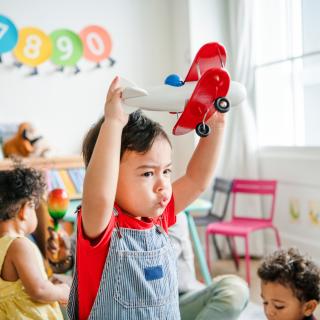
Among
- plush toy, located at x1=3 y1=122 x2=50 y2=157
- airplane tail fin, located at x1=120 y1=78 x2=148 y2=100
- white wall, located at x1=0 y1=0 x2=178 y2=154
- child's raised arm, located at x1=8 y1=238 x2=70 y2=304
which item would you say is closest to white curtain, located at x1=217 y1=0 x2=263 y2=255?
white wall, located at x1=0 y1=0 x2=178 y2=154

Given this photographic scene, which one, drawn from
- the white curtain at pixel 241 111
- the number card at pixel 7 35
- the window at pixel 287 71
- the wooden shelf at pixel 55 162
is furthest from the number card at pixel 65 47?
the window at pixel 287 71

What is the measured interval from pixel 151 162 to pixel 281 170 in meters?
2.58

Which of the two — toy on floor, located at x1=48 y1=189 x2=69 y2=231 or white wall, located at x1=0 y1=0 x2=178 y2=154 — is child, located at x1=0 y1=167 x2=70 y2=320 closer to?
toy on floor, located at x1=48 y1=189 x2=69 y2=231

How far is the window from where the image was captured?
10.1 feet

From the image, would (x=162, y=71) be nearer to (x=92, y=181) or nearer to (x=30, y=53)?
(x=30, y=53)

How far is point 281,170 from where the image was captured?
3322 millimetres

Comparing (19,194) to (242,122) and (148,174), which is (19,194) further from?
(242,122)

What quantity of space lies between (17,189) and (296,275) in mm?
853

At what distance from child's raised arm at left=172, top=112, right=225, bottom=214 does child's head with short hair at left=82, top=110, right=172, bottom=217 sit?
0.14m

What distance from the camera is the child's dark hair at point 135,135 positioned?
2.90ft

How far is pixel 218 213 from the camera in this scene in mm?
3578

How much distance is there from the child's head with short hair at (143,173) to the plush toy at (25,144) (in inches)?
86.1

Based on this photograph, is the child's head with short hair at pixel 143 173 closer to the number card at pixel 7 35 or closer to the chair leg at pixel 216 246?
the number card at pixel 7 35

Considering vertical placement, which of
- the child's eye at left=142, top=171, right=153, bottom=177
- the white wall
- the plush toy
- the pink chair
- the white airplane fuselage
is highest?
the white wall
